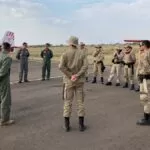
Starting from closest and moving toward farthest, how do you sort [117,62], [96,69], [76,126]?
[76,126], [117,62], [96,69]

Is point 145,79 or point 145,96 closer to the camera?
point 145,96

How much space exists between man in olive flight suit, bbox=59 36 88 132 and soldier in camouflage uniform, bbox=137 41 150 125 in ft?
4.98

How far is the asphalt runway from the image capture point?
28.2 ft

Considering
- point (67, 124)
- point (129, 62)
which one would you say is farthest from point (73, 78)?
point (129, 62)

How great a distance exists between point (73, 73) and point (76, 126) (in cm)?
127

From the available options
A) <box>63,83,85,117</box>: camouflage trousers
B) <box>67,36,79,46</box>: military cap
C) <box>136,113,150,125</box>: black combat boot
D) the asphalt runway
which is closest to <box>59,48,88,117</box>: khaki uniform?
<box>63,83,85,117</box>: camouflage trousers

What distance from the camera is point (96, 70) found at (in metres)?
→ 20.2

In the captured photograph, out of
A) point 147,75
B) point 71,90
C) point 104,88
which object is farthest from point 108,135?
point 104,88

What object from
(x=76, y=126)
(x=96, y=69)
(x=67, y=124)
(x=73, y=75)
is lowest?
(x=76, y=126)

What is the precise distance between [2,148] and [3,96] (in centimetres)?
244

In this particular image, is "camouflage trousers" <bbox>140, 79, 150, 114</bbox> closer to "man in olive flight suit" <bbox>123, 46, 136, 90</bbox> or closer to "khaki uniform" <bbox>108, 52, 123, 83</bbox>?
"man in olive flight suit" <bbox>123, 46, 136, 90</bbox>

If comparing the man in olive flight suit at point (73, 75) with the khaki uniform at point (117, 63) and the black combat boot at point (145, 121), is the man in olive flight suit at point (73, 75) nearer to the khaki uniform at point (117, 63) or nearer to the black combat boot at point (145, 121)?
the black combat boot at point (145, 121)

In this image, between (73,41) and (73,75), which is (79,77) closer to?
(73,75)

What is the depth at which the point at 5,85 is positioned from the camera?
35.2 ft
